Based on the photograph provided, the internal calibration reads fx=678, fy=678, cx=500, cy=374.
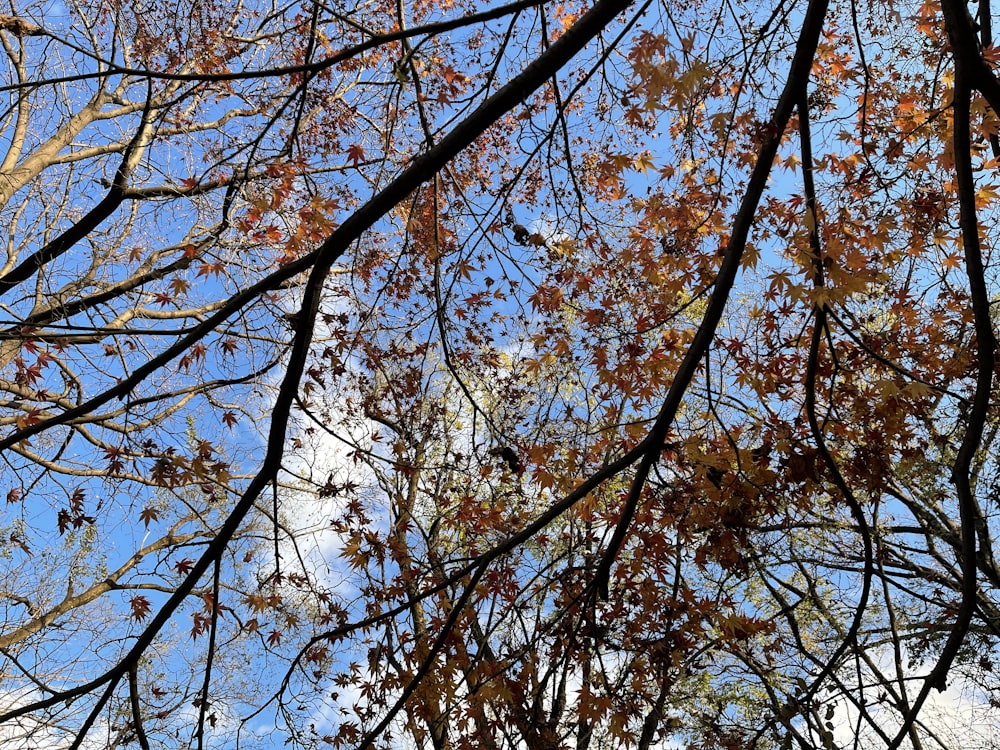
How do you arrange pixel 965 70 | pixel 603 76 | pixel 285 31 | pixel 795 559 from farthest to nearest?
pixel 795 559
pixel 285 31
pixel 603 76
pixel 965 70

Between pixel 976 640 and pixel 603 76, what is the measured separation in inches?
303

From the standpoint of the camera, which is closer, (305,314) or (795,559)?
(305,314)

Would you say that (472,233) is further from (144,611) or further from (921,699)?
(144,611)

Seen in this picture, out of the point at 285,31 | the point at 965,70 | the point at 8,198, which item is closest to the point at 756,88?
the point at 965,70

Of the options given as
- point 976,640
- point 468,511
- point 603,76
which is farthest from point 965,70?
point 976,640

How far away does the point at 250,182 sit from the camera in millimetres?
4793

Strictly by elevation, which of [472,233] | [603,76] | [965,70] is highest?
[603,76]

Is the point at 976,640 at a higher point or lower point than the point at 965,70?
lower

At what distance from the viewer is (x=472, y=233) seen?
3.88 meters

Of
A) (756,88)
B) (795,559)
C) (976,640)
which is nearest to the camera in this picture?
(756,88)

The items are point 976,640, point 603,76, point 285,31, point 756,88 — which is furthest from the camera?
point 976,640

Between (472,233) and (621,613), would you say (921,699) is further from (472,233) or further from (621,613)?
(472,233)

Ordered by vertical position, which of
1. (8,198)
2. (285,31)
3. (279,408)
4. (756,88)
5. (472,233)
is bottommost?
(279,408)

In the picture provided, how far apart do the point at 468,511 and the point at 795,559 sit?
13.1ft
